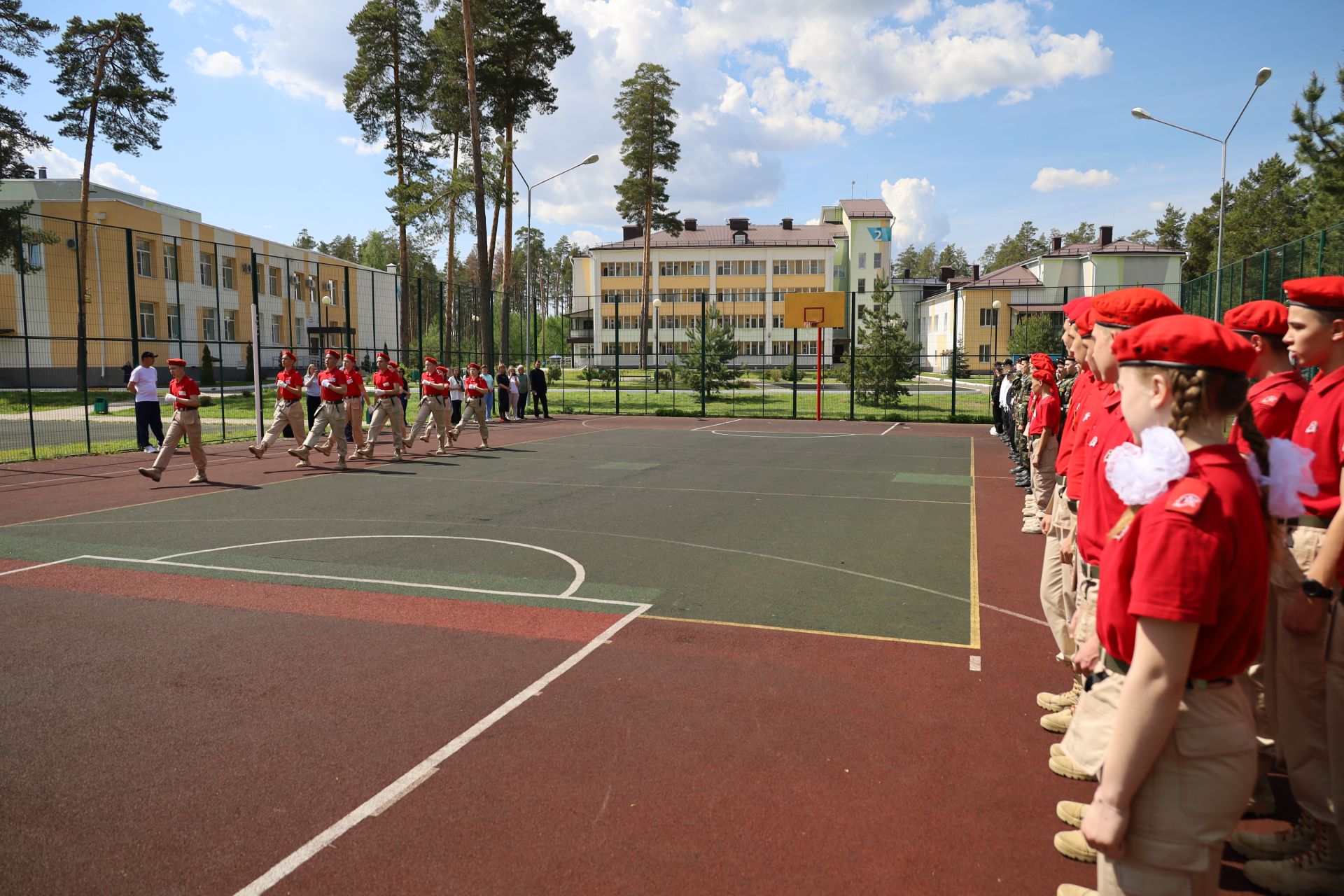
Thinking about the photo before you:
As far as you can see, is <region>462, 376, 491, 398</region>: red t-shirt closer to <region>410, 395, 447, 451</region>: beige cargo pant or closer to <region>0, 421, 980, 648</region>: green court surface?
<region>410, 395, 447, 451</region>: beige cargo pant

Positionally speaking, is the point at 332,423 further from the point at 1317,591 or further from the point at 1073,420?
the point at 1317,591

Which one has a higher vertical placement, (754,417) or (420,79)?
(420,79)

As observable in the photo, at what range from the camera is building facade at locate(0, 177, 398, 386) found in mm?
31844

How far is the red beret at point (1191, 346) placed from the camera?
6.97ft

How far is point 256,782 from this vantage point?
434 centimetres

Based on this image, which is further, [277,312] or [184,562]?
[277,312]

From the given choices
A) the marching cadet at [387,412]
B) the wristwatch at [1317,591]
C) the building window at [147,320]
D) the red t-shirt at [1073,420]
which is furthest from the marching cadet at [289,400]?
the building window at [147,320]

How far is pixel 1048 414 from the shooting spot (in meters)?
9.34

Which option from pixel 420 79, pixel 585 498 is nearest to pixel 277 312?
pixel 420 79

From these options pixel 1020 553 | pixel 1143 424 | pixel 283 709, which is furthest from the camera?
pixel 1020 553

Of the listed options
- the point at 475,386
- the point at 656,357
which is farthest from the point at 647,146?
the point at 475,386

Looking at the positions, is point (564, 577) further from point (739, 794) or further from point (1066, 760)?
point (1066, 760)

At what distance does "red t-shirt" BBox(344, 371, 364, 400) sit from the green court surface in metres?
1.67

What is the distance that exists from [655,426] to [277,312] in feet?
114
